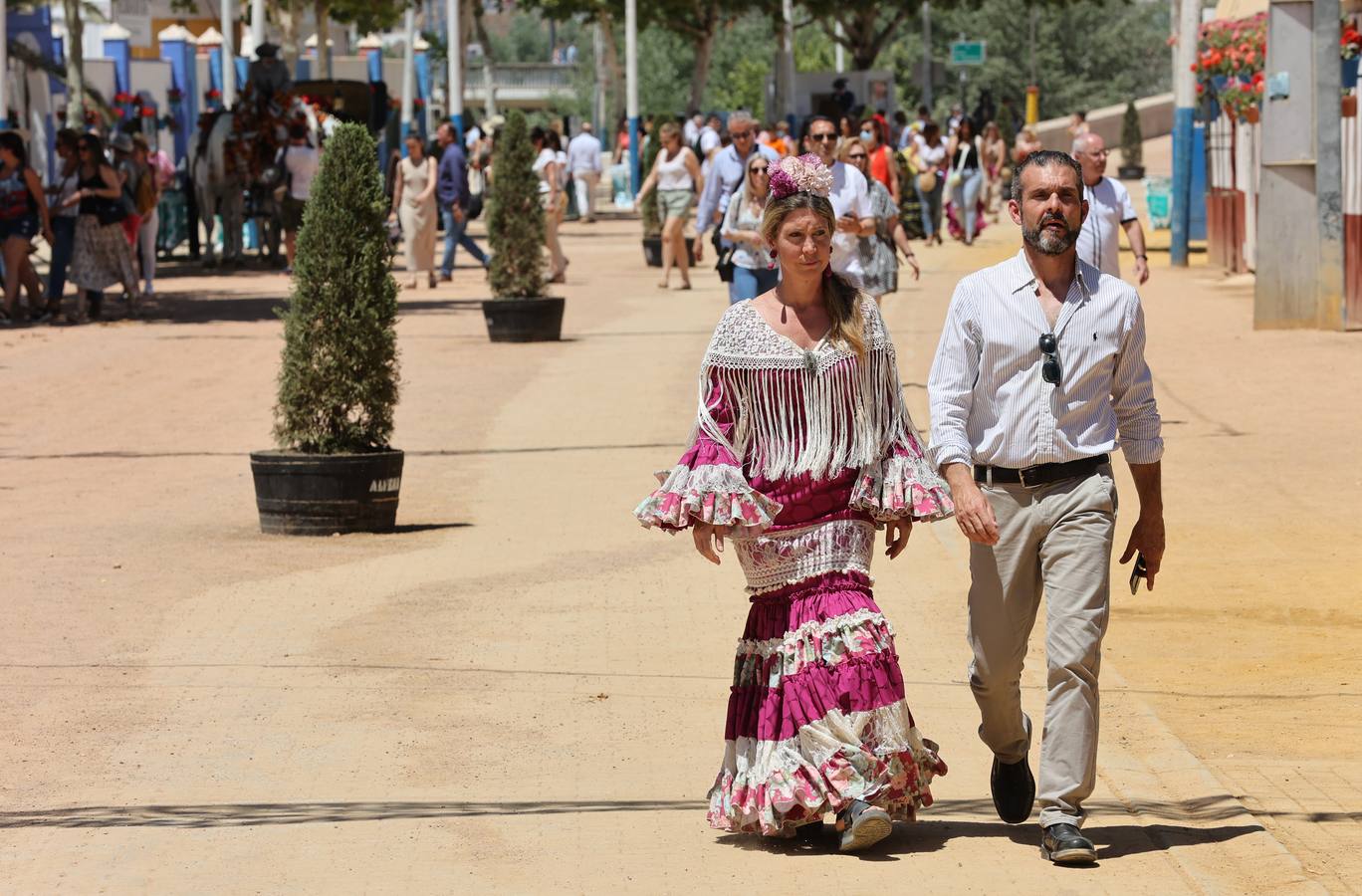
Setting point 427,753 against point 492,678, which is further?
point 492,678

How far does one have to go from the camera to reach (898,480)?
19.1ft

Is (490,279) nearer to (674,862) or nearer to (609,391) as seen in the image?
(609,391)

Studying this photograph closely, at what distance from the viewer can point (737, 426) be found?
5.84 m

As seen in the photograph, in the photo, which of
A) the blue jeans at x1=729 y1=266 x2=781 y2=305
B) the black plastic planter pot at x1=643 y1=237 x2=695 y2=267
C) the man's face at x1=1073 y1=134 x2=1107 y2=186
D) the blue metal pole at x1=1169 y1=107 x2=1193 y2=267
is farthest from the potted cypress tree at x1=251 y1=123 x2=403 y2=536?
the black plastic planter pot at x1=643 y1=237 x2=695 y2=267

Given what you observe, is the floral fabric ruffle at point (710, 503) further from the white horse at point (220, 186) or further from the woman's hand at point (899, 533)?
the white horse at point (220, 186)

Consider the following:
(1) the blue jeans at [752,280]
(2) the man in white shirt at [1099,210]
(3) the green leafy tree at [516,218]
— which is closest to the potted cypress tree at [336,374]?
(1) the blue jeans at [752,280]

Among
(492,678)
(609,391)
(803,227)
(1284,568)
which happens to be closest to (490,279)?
(609,391)

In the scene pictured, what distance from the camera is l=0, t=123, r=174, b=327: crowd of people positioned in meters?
21.1

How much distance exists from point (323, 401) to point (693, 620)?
113 inches

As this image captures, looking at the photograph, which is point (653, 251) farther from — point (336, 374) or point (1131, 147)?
point (1131, 147)

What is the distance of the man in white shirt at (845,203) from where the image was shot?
1229cm

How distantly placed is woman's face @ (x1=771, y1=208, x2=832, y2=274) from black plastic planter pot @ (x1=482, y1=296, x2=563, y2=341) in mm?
14357

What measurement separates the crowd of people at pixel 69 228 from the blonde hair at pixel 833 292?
16325mm

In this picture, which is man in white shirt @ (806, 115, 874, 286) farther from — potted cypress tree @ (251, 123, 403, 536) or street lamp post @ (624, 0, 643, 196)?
street lamp post @ (624, 0, 643, 196)
